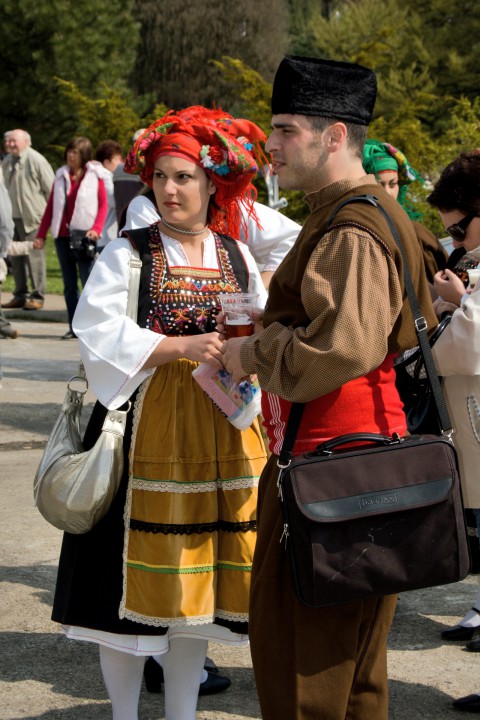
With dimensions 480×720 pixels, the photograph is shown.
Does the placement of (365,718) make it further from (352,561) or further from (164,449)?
(164,449)

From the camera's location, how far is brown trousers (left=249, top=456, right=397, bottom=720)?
7.72 feet

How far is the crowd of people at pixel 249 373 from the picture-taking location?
2.33m

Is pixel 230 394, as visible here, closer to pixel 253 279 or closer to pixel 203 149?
pixel 253 279

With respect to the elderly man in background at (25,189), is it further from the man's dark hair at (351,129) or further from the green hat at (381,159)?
the man's dark hair at (351,129)

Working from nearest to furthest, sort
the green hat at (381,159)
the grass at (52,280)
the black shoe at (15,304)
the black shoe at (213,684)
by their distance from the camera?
the black shoe at (213,684) → the green hat at (381,159) → the black shoe at (15,304) → the grass at (52,280)

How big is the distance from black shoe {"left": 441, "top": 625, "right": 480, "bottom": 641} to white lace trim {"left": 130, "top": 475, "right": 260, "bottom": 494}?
143 centimetres

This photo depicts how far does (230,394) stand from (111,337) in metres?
0.38

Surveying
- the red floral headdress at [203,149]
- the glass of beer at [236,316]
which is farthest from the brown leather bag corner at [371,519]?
the red floral headdress at [203,149]

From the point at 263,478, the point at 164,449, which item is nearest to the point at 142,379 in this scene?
the point at 164,449

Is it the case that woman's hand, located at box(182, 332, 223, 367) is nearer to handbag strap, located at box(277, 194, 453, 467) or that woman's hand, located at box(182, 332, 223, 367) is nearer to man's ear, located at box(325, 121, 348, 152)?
handbag strap, located at box(277, 194, 453, 467)

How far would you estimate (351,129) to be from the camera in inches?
95.0

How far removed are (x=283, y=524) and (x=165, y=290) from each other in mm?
991

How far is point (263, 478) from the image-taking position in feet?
8.50

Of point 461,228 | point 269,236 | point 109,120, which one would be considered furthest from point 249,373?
point 109,120
